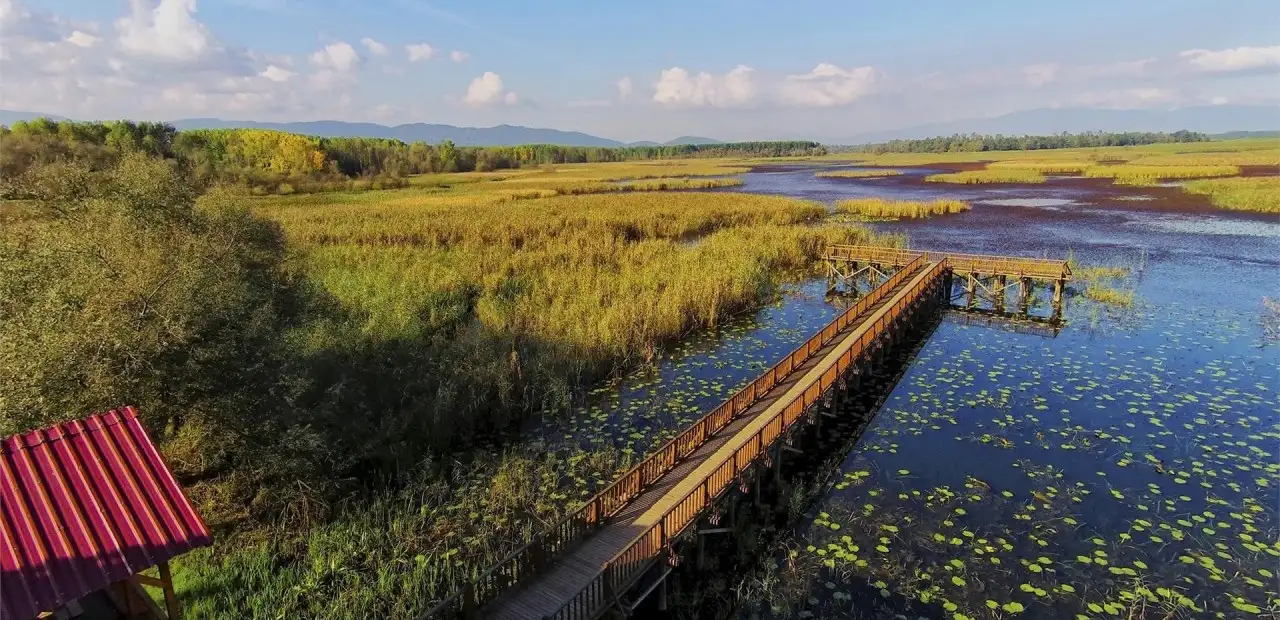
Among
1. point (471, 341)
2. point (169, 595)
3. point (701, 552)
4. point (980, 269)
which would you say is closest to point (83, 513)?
point (169, 595)

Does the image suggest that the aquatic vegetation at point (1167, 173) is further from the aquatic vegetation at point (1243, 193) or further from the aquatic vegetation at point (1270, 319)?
the aquatic vegetation at point (1270, 319)

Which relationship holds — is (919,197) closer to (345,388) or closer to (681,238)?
(681,238)

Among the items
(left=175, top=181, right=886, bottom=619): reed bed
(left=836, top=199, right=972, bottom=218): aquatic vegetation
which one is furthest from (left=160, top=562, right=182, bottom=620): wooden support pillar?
(left=836, top=199, right=972, bottom=218): aquatic vegetation

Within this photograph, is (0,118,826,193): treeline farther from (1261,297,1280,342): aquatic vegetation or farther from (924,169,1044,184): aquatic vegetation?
(924,169,1044,184): aquatic vegetation

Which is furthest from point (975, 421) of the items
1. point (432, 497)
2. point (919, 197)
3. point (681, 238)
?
point (919, 197)

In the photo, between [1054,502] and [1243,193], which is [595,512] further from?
[1243,193]
